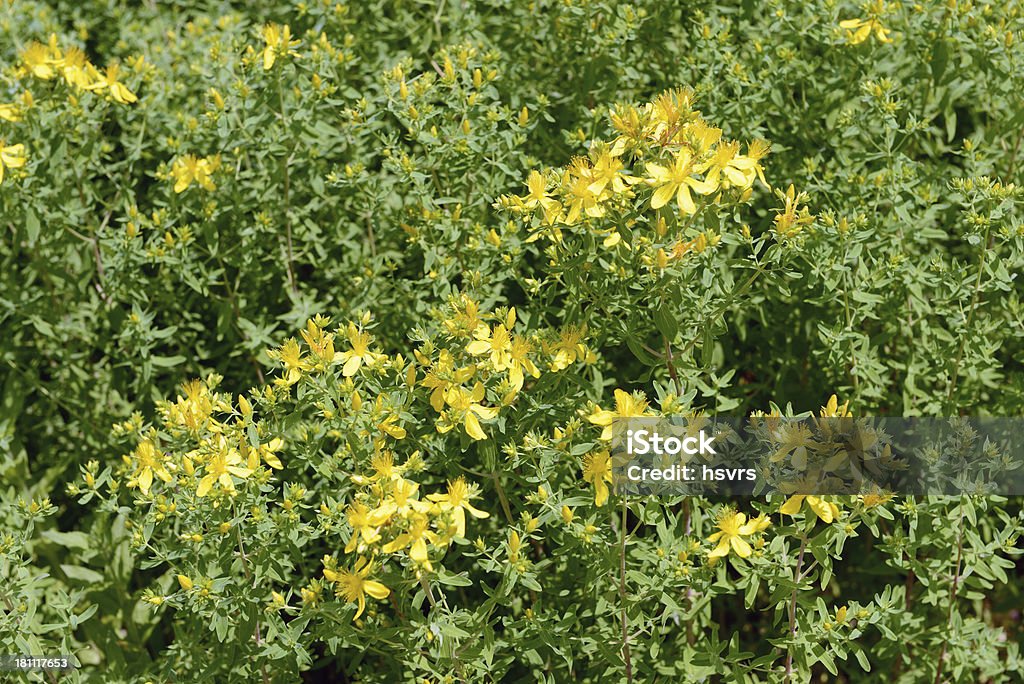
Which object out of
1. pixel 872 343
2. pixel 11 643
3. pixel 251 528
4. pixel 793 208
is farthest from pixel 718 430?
pixel 11 643

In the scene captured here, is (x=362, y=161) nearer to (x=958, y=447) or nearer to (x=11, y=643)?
(x=11, y=643)

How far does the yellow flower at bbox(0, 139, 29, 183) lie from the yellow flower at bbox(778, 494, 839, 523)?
208 centimetres

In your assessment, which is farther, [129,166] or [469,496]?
[129,166]

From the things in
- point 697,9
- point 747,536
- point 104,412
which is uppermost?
point 697,9

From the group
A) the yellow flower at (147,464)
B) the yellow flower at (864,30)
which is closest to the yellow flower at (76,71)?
the yellow flower at (147,464)

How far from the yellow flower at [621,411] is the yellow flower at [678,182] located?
0.38 meters

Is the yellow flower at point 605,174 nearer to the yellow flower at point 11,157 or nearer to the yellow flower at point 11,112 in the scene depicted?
the yellow flower at point 11,157

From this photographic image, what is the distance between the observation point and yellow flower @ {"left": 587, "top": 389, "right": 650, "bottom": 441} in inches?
84.5

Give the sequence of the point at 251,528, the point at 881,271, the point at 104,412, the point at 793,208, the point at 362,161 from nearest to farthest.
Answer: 1. the point at 793,208
2. the point at 251,528
3. the point at 881,271
4. the point at 362,161
5. the point at 104,412

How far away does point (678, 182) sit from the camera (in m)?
2.12

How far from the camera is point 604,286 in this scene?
2.40 m

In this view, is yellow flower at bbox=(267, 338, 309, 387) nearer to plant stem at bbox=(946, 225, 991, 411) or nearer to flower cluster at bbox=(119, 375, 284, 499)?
flower cluster at bbox=(119, 375, 284, 499)

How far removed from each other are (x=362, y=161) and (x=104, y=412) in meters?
1.15

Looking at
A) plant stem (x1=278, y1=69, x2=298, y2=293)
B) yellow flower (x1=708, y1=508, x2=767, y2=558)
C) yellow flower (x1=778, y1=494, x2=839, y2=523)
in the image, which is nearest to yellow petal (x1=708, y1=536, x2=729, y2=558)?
yellow flower (x1=708, y1=508, x2=767, y2=558)
